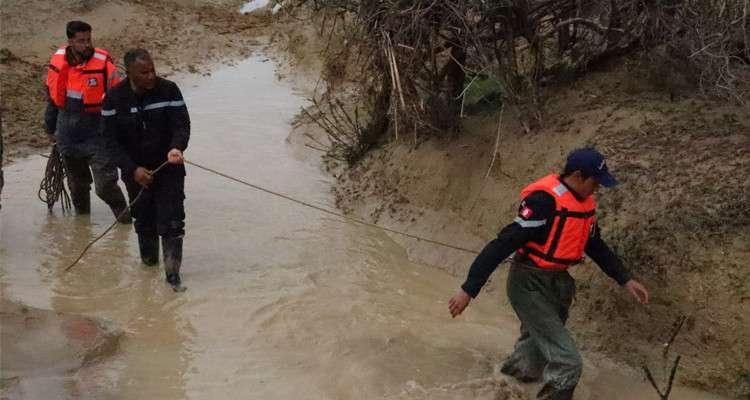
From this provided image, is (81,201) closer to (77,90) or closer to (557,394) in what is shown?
(77,90)

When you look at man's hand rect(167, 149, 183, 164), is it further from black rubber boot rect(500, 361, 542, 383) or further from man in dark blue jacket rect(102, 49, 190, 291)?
black rubber boot rect(500, 361, 542, 383)

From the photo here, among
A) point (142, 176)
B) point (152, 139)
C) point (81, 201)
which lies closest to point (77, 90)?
point (81, 201)

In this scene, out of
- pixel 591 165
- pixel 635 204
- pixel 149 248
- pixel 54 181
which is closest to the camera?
pixel 591 165

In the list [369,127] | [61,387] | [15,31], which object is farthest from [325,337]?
[15,31]

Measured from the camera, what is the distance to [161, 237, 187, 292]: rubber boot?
243 inches

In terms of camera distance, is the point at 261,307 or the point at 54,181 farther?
the point at 54,181

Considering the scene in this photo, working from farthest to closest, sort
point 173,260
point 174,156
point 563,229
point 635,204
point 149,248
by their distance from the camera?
1. point 149,248
2. point 173,260
3. point 174,156
4. point 635,204
5. point 563,229

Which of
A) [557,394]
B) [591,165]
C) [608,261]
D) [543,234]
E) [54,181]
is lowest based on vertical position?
[54,181]

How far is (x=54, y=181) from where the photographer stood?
7.70m

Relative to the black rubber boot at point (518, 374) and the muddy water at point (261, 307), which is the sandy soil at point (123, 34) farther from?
the black rubber boot at point (518, 374)

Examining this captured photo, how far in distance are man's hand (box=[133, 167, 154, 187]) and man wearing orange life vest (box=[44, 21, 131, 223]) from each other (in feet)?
3.72

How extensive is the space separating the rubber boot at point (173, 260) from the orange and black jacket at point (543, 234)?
2.81 metres

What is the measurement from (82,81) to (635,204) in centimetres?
475

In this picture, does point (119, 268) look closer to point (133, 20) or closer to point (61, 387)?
point (61, 387)
